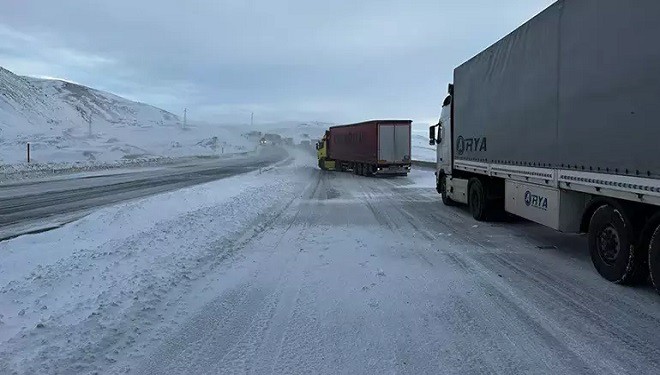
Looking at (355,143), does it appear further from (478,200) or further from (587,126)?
(587,126)

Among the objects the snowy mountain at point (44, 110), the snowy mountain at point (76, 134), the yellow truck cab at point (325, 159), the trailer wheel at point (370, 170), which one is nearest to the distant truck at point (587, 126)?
the trailer wheel at point (370, 170)

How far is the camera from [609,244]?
654 cm

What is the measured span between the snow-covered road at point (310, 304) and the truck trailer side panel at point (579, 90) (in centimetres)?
172

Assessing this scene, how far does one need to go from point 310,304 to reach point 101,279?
266cm

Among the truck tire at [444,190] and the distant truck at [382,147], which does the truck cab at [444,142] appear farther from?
the distant truck at [382,147]

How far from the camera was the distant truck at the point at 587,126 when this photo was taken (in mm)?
5516

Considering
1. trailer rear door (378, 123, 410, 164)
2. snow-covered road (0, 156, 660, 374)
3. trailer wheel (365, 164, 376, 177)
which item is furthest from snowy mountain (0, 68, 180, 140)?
snow-covered road (0, 156, 660, 374)

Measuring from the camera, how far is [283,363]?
3959 mm

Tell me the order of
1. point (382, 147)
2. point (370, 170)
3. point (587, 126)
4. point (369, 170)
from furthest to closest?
point (369, 170), point (370, 170), point (382, 147), point (587, 126)

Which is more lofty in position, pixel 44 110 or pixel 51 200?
pixel 44 110

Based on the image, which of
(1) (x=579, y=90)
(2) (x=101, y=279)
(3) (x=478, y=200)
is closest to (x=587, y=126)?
(1) (x=579, y=90)

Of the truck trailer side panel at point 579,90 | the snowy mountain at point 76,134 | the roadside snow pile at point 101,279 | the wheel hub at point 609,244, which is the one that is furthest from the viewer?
the snowy mountain at point 76,134

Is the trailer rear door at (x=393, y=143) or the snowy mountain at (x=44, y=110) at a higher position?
the snowy mountain at (x=44, y=110)

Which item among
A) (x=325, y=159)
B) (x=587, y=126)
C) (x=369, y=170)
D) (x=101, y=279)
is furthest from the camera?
(x=325, y=159)
